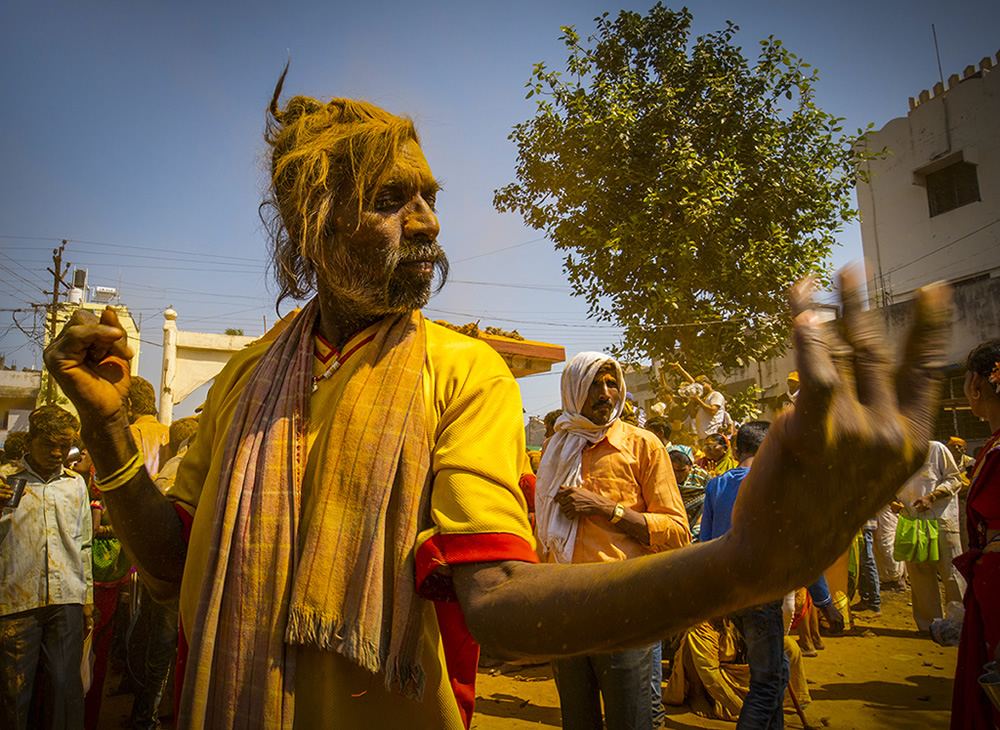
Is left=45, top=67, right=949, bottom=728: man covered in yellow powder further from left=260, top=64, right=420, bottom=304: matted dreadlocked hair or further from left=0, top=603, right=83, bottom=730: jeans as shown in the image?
left=0, top=603, right=83, bottom=730: jeans

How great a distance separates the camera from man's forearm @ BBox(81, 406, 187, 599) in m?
1.43

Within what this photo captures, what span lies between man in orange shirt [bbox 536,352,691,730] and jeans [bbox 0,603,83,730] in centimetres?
302

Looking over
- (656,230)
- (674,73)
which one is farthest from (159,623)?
(674,73)

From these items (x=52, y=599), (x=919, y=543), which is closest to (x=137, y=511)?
(x=52, y=599)

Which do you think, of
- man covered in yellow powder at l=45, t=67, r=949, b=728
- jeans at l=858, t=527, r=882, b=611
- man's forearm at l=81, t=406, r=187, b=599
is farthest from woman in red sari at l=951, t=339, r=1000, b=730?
jeans at l=858, t=527, r=882, b=611

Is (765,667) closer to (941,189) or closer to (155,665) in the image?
(155,665)

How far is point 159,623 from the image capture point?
14.4 feet

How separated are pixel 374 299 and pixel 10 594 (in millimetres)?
3791

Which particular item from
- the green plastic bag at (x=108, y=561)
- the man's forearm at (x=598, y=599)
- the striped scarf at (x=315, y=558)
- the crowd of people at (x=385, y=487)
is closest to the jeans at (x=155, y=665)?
the green plastic bag at (x=108, y=561)

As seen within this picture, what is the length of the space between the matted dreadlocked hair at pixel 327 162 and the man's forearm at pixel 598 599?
0.87 m

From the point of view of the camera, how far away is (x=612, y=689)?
308 cm

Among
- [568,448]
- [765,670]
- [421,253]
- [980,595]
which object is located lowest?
[765,670]

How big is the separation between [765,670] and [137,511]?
12.3 ft

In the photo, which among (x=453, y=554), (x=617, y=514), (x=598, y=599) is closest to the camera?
(x=598, y=599)
